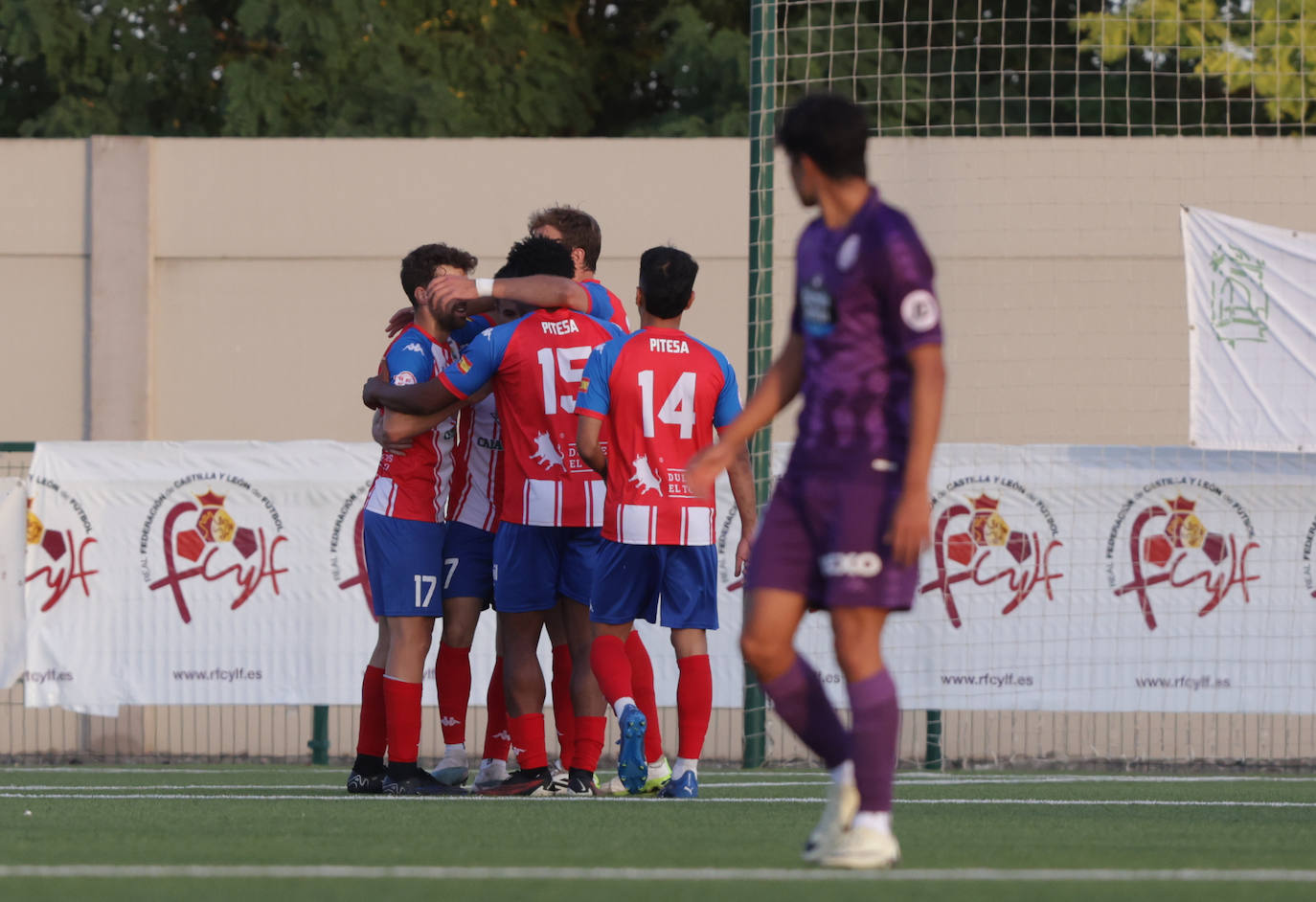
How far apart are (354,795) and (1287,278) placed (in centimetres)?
697

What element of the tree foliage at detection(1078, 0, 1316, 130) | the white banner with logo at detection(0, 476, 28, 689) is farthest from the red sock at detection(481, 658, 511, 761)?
the tree foliage at detection(1078, 0, 1316, 130)

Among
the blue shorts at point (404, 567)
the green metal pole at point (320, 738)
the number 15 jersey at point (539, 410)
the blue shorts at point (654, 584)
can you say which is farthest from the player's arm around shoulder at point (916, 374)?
the green metal pole at point (320, 738)

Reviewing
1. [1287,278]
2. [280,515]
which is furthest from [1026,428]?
[280,515]

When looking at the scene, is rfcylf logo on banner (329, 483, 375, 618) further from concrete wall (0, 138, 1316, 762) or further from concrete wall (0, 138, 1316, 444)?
concrete wall (0, 138, 1316, 444)

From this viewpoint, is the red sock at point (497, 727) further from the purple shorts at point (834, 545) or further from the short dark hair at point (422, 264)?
the purple shorts at point (834, 545)

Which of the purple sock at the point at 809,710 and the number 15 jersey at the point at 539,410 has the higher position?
the number 15 jersey at the point at 539,410

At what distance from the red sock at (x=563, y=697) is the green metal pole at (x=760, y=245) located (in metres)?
3.33

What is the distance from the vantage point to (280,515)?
1145 centimetres

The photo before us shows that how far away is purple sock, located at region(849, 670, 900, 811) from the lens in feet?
14.2

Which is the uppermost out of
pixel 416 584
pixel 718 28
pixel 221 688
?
pixel 718 28

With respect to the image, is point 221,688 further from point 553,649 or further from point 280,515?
point 553,649

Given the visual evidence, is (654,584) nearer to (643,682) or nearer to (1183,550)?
(643,682)

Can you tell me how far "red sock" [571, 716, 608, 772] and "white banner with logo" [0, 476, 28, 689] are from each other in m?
5.28

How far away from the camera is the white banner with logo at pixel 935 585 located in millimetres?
10961
